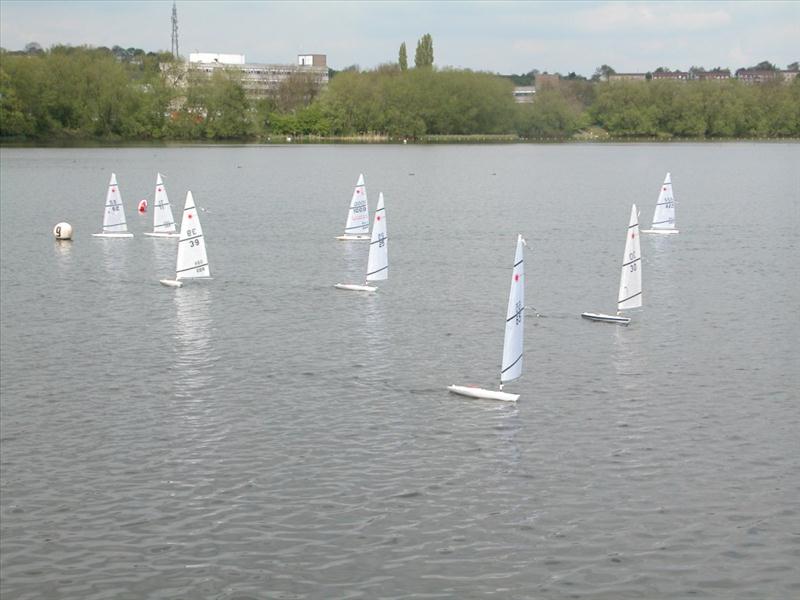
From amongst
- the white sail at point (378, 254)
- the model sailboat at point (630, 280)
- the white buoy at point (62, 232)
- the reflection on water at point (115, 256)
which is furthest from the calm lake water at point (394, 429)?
the white buoy at point (62, 232)

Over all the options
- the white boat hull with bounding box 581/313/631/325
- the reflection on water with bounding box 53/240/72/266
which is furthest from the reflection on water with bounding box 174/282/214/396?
the white boat hull with bounding box 581/313/631/325

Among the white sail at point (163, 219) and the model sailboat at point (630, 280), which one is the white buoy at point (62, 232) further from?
the model sailboat at point (630, 280)

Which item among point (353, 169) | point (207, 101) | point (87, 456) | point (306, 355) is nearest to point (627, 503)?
point (87, 456)

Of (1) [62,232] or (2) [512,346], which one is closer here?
(2) [512,346]

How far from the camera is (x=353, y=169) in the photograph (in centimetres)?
12938

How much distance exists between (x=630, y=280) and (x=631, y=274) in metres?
0.28

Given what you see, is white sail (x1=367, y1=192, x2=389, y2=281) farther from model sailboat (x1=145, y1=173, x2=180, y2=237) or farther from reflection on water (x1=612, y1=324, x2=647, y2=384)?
model sailboat (x1=145, y1=173, x2=180, y2=237)

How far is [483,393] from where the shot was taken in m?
26.6

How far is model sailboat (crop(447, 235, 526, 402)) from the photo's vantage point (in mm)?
25094

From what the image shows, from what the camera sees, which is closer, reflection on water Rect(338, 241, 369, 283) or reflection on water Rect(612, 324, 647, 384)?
reflection on water Rect(612, 324, 647, 384)

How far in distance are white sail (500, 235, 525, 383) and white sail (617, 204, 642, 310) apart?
31.8ft

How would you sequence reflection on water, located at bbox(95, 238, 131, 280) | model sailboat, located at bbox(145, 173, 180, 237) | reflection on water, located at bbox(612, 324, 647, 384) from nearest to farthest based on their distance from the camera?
reflection on water, located at bbox(612, 324, 647, 384)
reflection on water, located at bbox(95, 238, 131, 280)
model sailboat, located at bbox(145, 173, 180, 237)

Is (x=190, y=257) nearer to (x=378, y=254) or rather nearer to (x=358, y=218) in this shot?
(x=378, y=254)

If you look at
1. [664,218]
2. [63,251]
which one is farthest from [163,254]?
[664,218]
